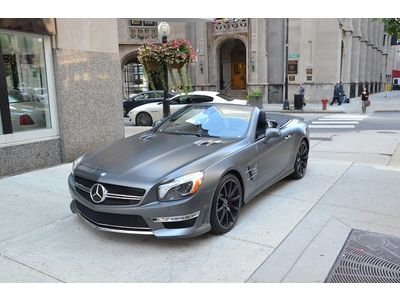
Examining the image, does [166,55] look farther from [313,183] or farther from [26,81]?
[313,183]

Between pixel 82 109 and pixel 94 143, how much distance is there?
805mm

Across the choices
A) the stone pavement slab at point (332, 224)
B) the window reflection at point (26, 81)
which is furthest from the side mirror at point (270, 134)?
the window reflection at point (26, 81)

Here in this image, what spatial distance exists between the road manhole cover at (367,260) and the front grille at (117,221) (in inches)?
70.1

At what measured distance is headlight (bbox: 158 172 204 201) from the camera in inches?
144

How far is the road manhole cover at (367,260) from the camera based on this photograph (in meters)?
3.33

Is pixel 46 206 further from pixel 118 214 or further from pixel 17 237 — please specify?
pixel 118 214

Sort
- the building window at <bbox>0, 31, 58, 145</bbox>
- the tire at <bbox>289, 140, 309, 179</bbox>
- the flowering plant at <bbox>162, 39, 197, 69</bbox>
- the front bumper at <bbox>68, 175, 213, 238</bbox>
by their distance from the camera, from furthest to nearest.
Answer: the flowering plant at <bbox>162, 39, 197, 69</bbox>
the building window at <bbox>0, 31, 58, 145</bbox>
the tire at <bbox>289, 140, 309, 179</bbox>
the front bumper at <bbox>68, 175, 213, 238</bbox>

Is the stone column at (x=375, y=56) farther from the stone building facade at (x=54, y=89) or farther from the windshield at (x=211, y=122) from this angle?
the windshield at (x=211, y=122)

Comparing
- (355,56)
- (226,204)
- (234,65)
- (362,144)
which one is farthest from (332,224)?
(355,56)

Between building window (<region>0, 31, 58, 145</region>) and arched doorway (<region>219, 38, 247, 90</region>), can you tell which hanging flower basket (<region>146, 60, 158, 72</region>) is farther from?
arched doorway (<region>219, 38, 247, 90</region>)

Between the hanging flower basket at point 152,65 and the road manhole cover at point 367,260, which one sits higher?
the hanging flower basket at point 152,65

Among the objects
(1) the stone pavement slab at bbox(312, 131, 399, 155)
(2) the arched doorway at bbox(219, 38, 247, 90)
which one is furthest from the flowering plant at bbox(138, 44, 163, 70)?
(2) the arched doorway at bbox(219, 38, 247, 90)

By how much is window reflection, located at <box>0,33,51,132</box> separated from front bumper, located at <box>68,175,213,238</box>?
4215 mm

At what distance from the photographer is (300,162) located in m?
6.50
